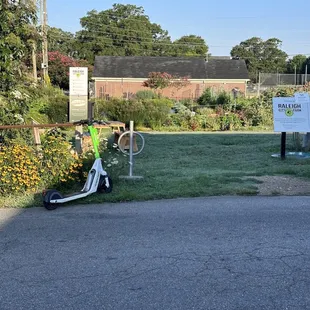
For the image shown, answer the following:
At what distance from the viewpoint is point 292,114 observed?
10867 mm

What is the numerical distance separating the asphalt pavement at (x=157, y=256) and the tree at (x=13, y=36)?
119 inches

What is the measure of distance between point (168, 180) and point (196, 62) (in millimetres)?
44848

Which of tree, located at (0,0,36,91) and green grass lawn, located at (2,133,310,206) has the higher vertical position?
tree, located at (0,0,36,91)

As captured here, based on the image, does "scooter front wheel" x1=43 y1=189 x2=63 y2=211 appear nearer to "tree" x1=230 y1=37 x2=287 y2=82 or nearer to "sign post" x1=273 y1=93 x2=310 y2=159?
"sign post" x1=273 y1=93 x2=310 y2=159

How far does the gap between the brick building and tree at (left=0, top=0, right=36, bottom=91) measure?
124ft

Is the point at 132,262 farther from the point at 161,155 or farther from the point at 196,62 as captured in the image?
the point at 196,62

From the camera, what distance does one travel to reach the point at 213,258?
447 centimetres

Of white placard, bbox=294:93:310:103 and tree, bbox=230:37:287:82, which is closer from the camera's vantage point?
white placard, bbox=294:93:310:103

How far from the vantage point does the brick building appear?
47969 mm

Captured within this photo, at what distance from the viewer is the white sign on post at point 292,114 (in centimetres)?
1078

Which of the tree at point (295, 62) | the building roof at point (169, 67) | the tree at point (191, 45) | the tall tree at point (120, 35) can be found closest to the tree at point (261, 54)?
the tree at point (295, 62)

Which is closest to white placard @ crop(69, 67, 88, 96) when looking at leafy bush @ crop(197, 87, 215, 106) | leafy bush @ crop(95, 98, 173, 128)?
leafy bush @ crop(95, 98, 173, 128)

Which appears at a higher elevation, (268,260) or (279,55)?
(279,55)

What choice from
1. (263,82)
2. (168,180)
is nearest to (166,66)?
(263,82)
